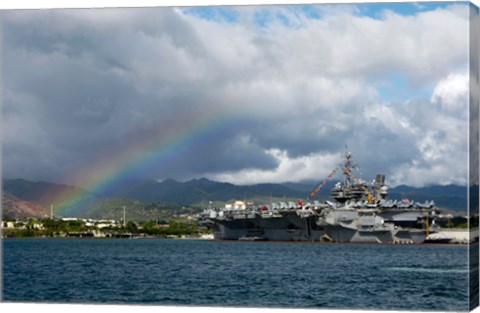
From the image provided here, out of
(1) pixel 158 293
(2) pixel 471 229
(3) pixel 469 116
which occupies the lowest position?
(1) pixel 158 293

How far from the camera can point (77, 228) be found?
8962cm

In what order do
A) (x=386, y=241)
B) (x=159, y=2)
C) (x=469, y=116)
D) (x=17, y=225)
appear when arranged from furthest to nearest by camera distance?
(x=17, y=225) < (x=386, y=241) < (x=159, y=2) < (x=469, y=116)

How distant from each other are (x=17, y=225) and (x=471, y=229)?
6388 centimetres

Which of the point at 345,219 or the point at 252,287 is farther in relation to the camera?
the point at 345,219

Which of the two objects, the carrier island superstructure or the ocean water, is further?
the carrier island superstructure

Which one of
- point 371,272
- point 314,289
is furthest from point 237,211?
point 314,289

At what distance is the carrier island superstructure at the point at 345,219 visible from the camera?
5984cm

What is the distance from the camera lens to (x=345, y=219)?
6272 centimetres

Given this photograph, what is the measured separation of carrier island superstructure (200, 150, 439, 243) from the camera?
59.8 meters

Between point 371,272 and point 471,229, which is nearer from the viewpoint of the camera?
point 471,229

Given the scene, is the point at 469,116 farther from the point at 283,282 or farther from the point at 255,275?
the point at 255,275

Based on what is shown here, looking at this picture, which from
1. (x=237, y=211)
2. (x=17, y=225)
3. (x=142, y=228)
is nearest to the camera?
(x=237, y=211)

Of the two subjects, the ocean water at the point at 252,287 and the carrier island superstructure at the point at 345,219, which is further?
the carrier island superstructure at the point at 345,219

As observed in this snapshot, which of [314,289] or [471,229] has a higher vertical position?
[471,229]
